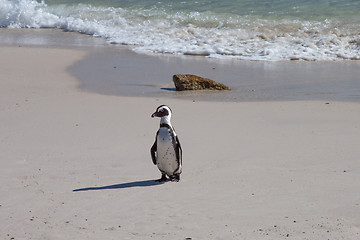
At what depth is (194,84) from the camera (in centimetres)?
1045

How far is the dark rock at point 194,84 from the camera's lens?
10.4m

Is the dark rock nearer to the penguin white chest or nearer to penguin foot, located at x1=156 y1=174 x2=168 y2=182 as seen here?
the penguin white chest

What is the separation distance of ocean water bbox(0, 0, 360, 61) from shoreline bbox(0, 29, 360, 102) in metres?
0.94

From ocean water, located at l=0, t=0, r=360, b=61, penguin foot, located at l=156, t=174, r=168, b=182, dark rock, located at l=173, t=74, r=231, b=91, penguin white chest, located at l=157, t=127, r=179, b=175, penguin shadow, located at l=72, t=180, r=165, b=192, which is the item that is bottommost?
penguin shadow, located at l=72, t=180, r=165, b=192

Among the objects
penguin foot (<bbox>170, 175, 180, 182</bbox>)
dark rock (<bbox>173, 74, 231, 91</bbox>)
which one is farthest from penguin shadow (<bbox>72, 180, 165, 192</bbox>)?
dark rock (<bbox>173, 74, 231, 91</bbox>)

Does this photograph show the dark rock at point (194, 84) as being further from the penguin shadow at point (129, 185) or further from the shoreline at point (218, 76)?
the penguin shadow at point (129, 185)

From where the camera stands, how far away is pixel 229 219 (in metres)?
4.58

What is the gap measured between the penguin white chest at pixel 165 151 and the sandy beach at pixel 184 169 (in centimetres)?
18

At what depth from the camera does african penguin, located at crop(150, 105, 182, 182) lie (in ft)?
18.8


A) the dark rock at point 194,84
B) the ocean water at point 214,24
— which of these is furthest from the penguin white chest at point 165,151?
the ocean water at point 214,24

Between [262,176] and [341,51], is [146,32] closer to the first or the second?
[341,51]

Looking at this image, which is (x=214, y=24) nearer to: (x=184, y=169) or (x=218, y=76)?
(x=218, y=76)

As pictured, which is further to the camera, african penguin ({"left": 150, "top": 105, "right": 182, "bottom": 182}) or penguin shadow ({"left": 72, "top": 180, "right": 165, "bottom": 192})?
african penguin ({"left": 150, "top": 105, "right": 182, "bottom": 182})

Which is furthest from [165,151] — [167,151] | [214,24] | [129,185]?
[214,24]
